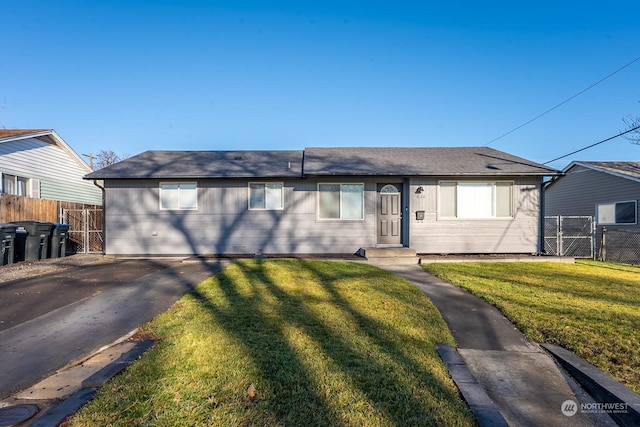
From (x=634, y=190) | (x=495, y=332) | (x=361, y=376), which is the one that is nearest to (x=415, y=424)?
(x=361, y=376)

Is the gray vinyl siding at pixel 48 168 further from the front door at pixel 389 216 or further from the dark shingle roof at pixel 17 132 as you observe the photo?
the front door at pixel 389 216

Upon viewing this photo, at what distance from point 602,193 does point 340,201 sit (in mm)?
13222

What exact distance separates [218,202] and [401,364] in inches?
386

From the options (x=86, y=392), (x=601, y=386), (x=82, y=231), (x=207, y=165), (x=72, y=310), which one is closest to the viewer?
(x=86, y=392)

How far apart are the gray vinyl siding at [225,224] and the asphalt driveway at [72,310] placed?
9.41 ft

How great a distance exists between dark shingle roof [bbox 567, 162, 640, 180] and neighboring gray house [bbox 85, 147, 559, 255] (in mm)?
5968

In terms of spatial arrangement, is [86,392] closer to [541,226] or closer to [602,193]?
[541,226]

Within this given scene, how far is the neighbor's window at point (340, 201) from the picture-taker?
38.3ft

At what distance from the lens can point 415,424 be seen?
90.0 inches

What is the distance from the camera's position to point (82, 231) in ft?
42.8

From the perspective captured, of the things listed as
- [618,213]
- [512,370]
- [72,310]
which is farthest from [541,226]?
[72,310]

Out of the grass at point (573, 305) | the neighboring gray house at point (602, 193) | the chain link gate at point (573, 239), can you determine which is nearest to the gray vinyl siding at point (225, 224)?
the grass at point (573, 305)

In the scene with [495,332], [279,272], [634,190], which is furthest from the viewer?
[634,190]

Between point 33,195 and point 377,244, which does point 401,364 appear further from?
point 33,195
